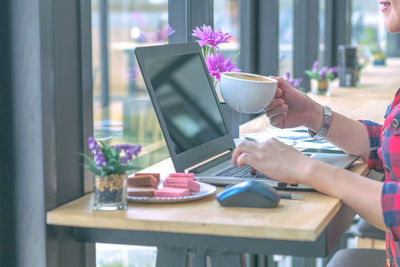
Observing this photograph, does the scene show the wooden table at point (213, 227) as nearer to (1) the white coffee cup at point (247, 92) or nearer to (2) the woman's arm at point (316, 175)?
(2) the woman's arm at point (316, 175)

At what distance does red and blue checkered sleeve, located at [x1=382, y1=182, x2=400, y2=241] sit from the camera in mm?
1178

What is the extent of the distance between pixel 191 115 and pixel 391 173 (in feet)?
1.54

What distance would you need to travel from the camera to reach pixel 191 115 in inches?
59.6

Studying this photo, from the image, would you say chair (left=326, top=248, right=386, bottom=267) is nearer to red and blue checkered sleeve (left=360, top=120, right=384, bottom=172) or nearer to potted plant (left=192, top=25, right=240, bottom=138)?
red and blue checkered sleeve (left=360, top=120, right=384, bottom=172)

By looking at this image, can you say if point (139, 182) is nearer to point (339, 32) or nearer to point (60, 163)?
point (60, 163)

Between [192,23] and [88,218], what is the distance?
132cm

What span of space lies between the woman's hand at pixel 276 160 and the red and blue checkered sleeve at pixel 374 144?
1.62 feet

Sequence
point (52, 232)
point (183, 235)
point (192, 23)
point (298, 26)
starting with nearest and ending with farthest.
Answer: point (183, 235), point (52, 232), point (192, 23), point (298, 26)

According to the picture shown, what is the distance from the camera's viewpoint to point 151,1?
12.9 ft

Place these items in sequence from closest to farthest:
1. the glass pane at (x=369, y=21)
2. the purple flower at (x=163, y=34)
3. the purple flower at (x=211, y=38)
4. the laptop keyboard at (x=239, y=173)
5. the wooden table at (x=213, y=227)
Answer: the wooden table at (x=213, y=227)
the laptop keyboard at (x=239, y=173)
the purple flower at (x=211, y=38)
the purple flower at (x=163, y=34)
the glass pane at (x=369, y=21)

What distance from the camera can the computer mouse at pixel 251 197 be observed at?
1160 millimetres

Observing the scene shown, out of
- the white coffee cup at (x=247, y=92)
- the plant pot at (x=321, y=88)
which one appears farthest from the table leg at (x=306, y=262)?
the white coffee cup at (x=247, y=92)

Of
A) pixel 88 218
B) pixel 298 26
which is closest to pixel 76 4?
pixel 88 218

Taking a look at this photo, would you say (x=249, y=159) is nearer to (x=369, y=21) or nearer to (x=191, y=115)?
(x=191, y=115)
